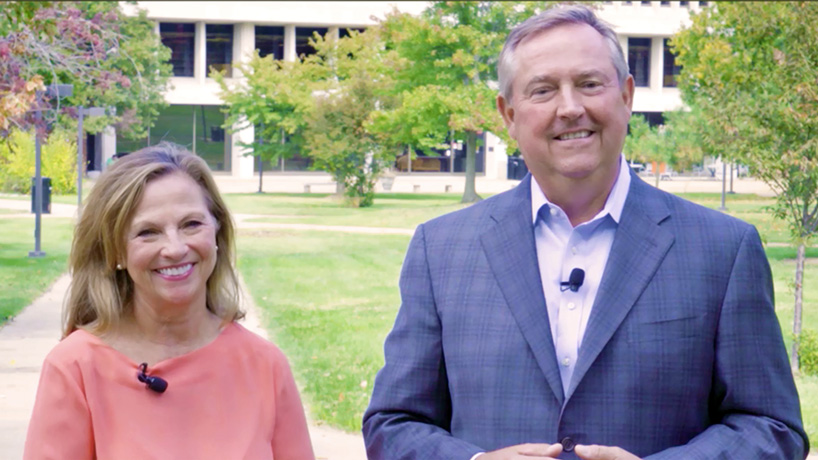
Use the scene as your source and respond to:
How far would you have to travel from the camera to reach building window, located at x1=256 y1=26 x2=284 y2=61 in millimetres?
65500

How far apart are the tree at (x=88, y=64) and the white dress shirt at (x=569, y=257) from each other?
5986 millimetres

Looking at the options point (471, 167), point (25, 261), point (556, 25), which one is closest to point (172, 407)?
point (556, 25)

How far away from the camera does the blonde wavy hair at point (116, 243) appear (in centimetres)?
309

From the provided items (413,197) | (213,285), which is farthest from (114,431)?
(413,197)

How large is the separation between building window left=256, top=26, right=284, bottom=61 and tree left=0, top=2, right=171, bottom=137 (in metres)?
11.2

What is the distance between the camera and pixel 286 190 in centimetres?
5447

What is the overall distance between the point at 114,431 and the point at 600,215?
1.38 m

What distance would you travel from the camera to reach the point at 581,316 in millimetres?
2746

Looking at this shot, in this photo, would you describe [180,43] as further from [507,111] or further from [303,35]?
[507,111]

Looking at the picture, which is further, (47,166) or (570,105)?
(47,166)

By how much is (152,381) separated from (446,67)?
35.1 m

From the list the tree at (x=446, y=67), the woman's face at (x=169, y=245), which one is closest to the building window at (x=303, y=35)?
the tree at (x=446, y=67)

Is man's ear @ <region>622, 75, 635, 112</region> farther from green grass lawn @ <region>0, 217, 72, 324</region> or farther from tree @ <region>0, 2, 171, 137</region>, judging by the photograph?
green grass lawn @ <region>0, 217, 72, 324</region>

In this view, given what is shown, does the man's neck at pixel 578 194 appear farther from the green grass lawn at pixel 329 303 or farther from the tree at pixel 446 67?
the tree at pixel 446 67
